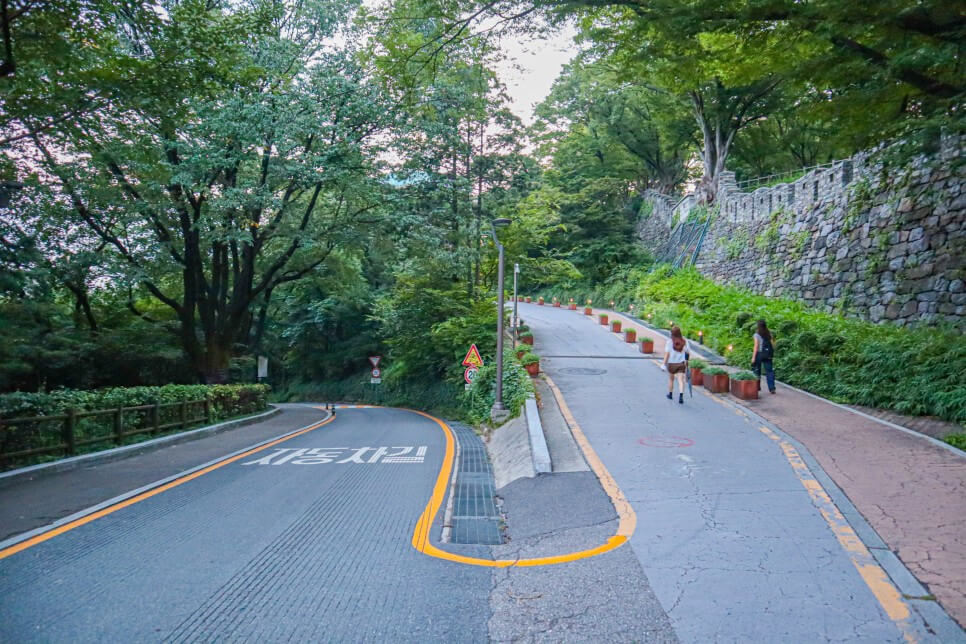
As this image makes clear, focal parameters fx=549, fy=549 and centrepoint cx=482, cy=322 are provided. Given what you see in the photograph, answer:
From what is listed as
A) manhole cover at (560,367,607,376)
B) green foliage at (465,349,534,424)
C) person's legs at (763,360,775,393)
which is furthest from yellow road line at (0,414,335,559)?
person's legs at (763,360,775,393)

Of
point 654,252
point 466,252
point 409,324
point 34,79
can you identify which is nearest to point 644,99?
point 654,252

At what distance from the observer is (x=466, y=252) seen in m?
23.6

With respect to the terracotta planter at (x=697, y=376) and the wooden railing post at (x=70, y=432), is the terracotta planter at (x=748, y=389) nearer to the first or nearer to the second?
the terracotta planter at (x=697, y=376)

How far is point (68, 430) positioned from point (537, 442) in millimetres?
8593

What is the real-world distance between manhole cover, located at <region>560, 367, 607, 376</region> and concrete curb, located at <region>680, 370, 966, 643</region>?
31.2ft

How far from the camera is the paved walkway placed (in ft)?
11.9

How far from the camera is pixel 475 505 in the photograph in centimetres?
676

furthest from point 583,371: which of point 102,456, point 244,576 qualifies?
point 244,576

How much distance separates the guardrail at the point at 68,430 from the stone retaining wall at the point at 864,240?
16123mm

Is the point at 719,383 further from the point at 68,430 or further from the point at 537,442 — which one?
the point at 68,430

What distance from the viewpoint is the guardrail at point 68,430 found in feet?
29.8

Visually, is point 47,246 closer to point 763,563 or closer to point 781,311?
point 763,563

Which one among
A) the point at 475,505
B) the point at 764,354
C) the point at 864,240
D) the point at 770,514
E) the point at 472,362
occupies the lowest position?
the point at 475,505

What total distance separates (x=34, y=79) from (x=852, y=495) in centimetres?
1217
